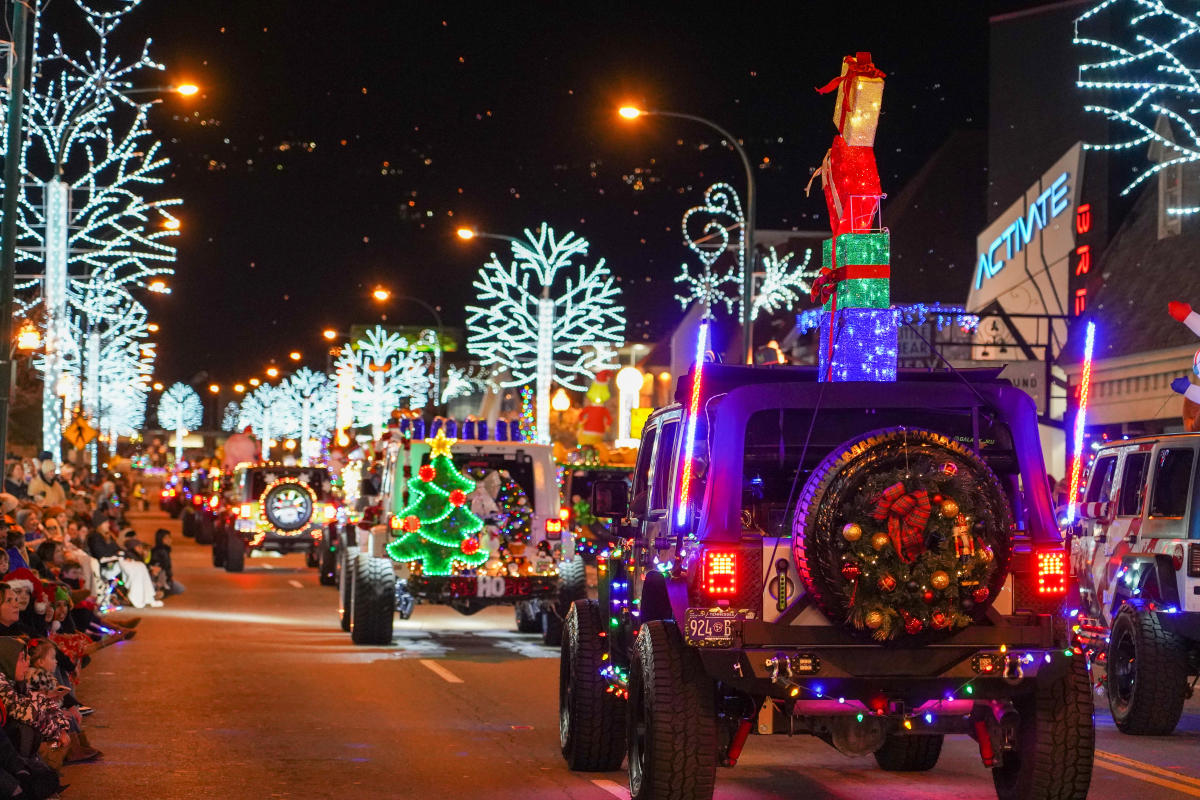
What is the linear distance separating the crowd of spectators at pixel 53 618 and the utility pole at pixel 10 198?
1.46 metres

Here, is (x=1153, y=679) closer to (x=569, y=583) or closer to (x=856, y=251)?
(x=856, y=251)

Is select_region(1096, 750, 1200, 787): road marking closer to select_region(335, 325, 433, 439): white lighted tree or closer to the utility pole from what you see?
the utility pole

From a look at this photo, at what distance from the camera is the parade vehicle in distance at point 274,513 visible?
3061 centimetres

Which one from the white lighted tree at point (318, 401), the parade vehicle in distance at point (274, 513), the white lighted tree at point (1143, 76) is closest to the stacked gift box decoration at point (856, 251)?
the white lighted tree at point (1143, 76)

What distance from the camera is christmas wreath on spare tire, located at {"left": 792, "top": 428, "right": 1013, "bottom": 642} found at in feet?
24.8

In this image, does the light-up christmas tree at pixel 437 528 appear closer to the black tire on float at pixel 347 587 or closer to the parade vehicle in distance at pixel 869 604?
the black tire on float at pixel 347 587

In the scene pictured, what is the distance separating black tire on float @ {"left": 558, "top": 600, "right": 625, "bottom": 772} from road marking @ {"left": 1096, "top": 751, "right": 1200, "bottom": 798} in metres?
3.04

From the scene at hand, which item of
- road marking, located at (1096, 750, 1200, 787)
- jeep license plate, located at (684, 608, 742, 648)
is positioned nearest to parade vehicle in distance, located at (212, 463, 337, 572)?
road marking, located at (1096, 750, 1200, 787)

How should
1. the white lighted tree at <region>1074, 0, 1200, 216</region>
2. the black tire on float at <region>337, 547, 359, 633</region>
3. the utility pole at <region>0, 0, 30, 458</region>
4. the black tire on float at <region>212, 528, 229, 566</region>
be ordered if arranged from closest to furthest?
1. the utility pole at <region>0, 0, 30, 458</region>
2. the black tire on float at <region>337, 547, 359, 633</region>
3. the white lighted tree at <region>1074, 0, 1200, 216</region>
4. the black tire on float at <region>212, 528, 229, 566</region>

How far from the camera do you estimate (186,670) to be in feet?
51.6

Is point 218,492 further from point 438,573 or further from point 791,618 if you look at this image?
point 791,618

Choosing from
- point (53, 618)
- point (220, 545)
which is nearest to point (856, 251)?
point (53, 618)

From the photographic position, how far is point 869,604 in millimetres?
7656

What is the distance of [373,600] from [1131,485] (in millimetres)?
7901
